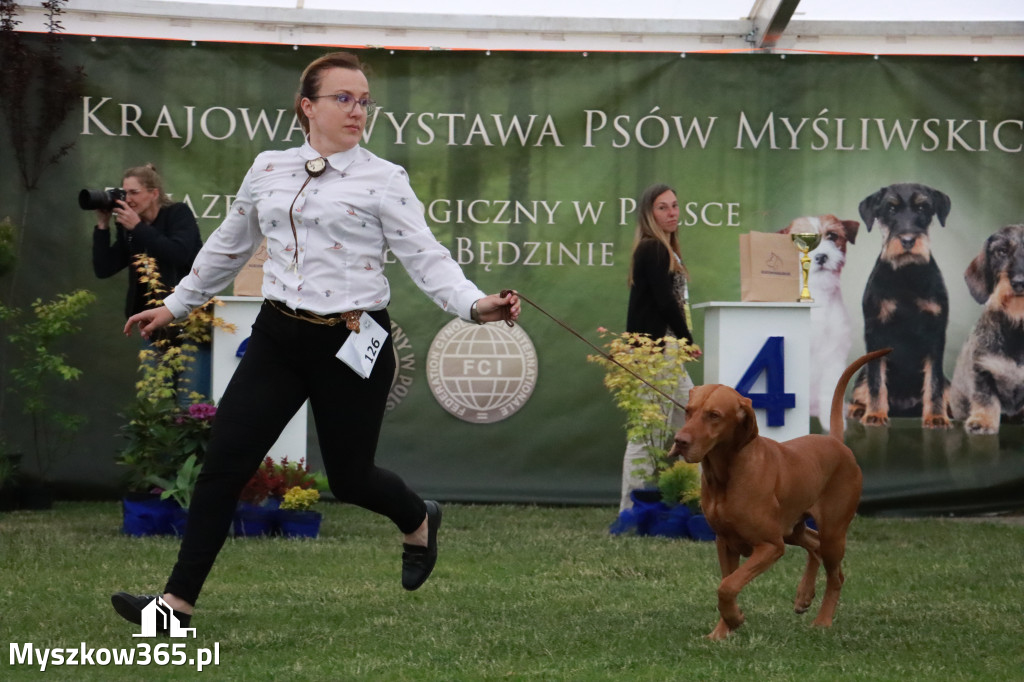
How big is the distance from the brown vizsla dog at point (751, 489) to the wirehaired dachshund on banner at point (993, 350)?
434 centimetres

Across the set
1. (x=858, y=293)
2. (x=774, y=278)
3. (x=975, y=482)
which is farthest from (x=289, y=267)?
(x=975, y=482)

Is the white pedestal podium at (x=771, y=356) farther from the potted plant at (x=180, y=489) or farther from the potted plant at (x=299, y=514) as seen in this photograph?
the potted plant at (x=180, y=489)

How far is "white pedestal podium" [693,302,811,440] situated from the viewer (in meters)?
7.49

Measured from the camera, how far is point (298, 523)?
7008 mm

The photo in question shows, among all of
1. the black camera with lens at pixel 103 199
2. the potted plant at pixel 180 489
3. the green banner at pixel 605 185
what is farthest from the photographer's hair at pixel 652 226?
the black camera with lens at pixel 103 199

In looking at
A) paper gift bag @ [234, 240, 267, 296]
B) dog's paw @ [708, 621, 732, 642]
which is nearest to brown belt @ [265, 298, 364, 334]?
dog's paw @ [708, 621, 732, 642]

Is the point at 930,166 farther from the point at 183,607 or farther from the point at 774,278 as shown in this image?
the point at 183,607

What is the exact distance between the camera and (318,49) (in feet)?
28.2

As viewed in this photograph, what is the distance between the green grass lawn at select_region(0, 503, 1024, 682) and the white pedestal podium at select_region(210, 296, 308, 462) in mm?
492

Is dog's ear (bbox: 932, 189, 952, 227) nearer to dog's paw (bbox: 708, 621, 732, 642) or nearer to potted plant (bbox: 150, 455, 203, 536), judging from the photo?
potted plant (bbox: 150, 455, 203, 536)

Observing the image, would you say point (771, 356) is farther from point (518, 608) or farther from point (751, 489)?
point (751, 489)

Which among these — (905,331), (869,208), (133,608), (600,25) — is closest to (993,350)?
(905,331)

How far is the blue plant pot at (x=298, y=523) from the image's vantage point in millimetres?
6984

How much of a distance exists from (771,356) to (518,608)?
9.98 feet
